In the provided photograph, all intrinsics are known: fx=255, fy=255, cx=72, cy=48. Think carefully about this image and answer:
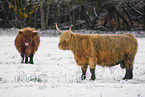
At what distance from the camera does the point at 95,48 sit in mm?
6469

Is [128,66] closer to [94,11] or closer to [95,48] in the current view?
[95,48]

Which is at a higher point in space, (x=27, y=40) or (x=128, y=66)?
(x=27, y=40)

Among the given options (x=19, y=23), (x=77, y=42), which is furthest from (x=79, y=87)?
(x=19, y=23)

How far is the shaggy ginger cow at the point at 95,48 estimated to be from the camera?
639cm

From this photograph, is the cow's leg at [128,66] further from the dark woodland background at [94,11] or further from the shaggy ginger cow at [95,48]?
the dark woodland background at [94,11]

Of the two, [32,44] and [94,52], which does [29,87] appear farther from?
[32,44]

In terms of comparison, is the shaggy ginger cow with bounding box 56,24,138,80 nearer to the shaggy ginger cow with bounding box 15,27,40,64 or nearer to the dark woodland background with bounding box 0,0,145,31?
the shaggy ginger cow with bounding box 15,27,40,64

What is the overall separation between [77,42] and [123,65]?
4.94 ft

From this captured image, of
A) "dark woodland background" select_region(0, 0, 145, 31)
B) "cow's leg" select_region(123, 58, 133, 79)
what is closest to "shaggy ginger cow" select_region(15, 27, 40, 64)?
"cow's leg" select_region(123, 58, 133, 79)

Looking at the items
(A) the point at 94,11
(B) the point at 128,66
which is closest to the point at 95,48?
(B) the point at 128,66

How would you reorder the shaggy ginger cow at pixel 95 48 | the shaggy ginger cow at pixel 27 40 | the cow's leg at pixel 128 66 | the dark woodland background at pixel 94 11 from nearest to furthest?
1. the shaggy ginger cow at pixel 95 48
2. the cow's leg at pixel 128 66
3. the shaggy ginger cow at pixel 27 40
4. the dark woodland background at pixel 94 11

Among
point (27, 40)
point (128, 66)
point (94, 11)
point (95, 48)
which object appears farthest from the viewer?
point (94, 11)

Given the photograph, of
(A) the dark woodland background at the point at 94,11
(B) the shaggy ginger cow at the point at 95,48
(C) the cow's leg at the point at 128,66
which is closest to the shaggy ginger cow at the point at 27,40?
(B) the shaggy ginger cow at the point at 95,48

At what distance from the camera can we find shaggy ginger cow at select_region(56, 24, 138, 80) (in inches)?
252
